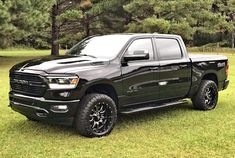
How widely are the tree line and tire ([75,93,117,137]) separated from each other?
13.0 m

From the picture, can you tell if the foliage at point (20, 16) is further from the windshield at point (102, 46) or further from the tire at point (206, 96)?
the tire at point (206, 96)

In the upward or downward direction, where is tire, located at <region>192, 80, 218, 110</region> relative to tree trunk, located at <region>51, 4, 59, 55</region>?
downward

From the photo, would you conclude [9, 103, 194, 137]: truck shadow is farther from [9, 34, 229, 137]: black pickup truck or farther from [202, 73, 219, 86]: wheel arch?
[202, 73, 219, 86]: wheel arch

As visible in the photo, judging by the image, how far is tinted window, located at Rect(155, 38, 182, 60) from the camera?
7491 millimetres

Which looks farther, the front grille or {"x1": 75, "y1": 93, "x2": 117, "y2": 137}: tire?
{"x1": 75, "y1": 93, "x2": 117, "y2": 137}: tire

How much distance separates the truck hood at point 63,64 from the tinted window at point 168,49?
1433 mm

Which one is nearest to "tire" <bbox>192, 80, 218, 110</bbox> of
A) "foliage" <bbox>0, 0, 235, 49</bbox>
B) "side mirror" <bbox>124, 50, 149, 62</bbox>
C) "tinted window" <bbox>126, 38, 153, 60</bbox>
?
"tinted window" <bbox>126, 38, 153, 60</bbox>

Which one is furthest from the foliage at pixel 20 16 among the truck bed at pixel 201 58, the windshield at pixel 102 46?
the truck bed at pixel 201 58

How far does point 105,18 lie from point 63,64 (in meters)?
24.1

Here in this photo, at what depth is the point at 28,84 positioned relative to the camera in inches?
242

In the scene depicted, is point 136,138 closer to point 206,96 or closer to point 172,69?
point 172,69

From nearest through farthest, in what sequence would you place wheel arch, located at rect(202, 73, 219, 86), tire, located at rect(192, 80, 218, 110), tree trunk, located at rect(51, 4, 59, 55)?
1. tire, located at rect(192, 80, 218, 110)
2. wheel arch, located at rect(202, 73, 219, 86)
3. tree trunk, located at rect(51, 4, 59, 55)

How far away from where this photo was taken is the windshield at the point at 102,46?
22.6ft

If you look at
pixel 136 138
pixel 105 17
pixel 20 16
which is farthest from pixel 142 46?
pixel 105 17
